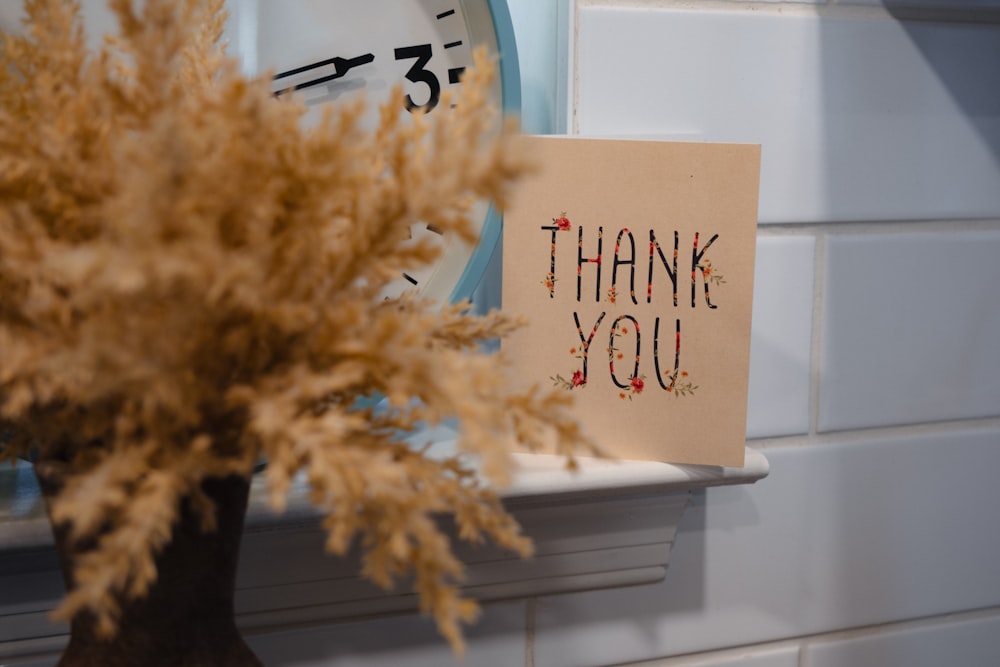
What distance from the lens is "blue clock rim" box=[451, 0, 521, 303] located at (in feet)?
1.64

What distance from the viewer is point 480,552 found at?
551mm

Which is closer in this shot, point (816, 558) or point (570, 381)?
point (570, 381)

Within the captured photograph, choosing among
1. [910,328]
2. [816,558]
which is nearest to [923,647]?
[816,558]

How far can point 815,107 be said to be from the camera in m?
0.61

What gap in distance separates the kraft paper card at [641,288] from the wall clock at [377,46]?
44 mm

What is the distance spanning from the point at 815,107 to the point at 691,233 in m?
0.18

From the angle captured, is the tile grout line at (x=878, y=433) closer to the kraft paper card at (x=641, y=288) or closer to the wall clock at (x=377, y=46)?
the kraft paper card at (x=641, y=288)

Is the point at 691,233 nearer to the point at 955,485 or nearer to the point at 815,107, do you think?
the point at 815,107

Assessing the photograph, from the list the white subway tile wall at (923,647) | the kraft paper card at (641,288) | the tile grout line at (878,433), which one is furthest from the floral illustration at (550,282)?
the white subway tile wall at (923,647)

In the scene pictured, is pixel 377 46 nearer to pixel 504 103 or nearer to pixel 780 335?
pixel 504 103

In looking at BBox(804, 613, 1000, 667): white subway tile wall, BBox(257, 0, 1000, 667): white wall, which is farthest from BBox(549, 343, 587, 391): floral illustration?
BBox(804, 613, 1000, 667): white subway tile wall

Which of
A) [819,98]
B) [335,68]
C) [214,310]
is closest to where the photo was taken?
[214,310]

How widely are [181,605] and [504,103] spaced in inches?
13.2

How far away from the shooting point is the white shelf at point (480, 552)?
472mm
